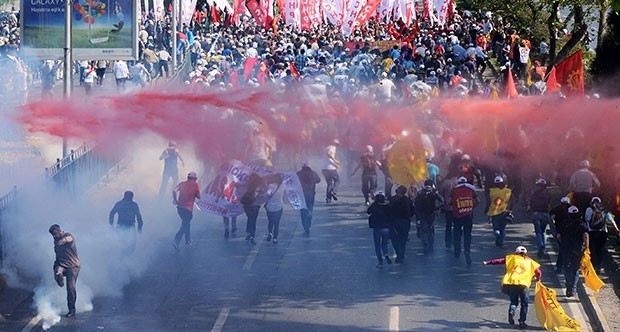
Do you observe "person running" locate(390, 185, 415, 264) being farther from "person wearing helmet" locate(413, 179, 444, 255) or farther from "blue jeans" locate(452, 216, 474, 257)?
"blue jeans" locate(452, 216, 474, 257)

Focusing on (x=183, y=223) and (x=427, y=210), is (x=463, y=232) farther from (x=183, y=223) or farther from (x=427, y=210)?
(x=183, y=223)

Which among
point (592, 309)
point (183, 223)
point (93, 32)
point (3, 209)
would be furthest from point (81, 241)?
point (93, 32)

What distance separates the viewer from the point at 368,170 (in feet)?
82.7

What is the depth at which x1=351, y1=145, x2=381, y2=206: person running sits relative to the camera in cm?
2508

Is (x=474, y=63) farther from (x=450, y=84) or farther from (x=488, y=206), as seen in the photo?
(x=488, y=206)

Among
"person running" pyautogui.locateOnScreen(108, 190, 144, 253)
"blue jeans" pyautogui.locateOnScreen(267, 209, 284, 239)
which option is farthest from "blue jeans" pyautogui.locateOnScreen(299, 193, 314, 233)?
"person running" pyautogui.locateOnScreen(108, 190, 144, 253)

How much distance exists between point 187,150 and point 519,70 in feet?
44.5

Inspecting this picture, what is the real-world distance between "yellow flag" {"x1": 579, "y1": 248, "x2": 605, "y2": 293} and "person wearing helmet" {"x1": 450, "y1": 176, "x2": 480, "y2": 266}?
2.37 meters

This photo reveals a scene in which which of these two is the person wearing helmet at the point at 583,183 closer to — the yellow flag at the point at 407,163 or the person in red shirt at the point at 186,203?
the yellow flag at the point at 407,163

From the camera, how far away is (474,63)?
3878cm

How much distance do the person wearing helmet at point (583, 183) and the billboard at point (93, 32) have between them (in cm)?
1102

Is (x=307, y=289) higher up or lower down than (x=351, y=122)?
lower down

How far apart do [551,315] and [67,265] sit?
21.9 feet

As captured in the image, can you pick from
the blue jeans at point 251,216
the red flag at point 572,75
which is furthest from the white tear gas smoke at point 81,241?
the red flag at point 572,75
